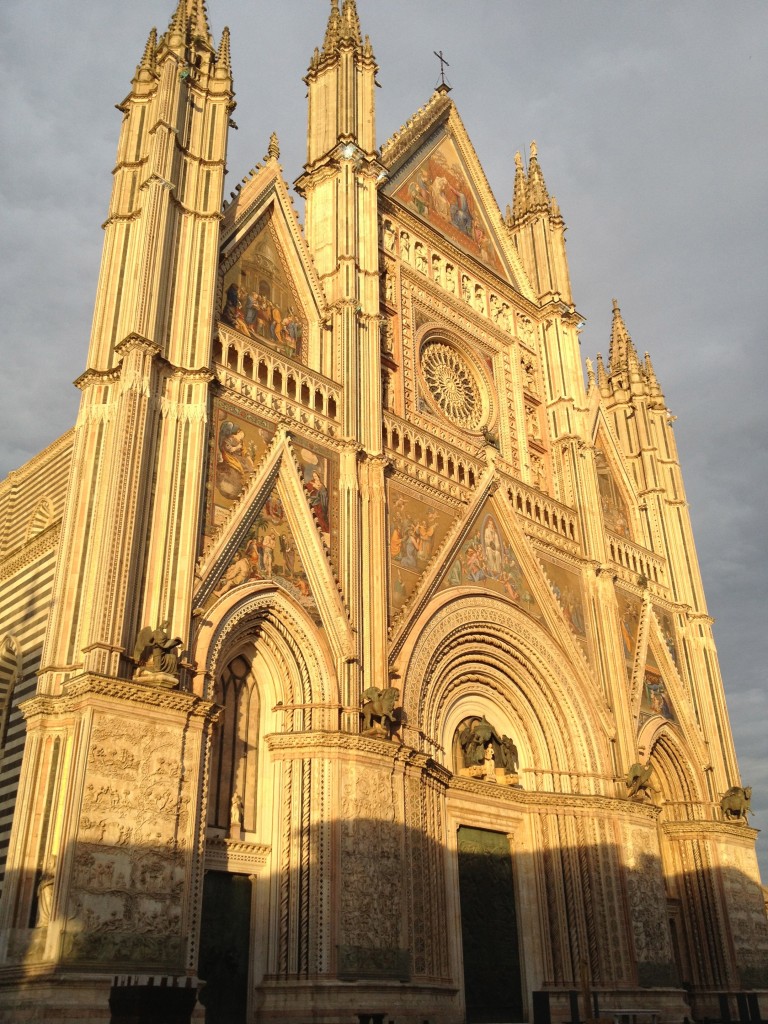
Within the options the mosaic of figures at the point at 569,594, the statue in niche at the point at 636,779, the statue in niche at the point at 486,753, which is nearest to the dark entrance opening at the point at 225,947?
the statue in niche at the point at 486,753

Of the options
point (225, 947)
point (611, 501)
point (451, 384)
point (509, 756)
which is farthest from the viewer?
point (611, 501)

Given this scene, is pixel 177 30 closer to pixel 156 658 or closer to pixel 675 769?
pixel 156 658

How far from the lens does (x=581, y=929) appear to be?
2123cm

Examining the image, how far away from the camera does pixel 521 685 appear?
77.2ft

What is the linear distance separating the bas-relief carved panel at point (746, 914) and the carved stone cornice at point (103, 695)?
1665 centimetres

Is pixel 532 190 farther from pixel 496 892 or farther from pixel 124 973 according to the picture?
pixel 124 973

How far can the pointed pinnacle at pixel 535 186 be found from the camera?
3195 cm

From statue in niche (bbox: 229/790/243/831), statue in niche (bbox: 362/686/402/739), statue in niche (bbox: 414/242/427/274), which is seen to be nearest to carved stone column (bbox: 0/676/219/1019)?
statue in niche (bbox: 229/790/243/831)

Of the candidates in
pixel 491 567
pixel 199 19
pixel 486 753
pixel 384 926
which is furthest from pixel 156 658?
pixel 199 19

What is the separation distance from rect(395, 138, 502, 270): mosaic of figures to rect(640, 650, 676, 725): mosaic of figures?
1232cm

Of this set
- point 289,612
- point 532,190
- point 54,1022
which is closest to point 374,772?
point 289,612

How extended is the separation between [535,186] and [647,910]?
71.7 feet

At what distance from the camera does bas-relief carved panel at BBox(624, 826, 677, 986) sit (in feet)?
71.7

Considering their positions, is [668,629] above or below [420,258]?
below
